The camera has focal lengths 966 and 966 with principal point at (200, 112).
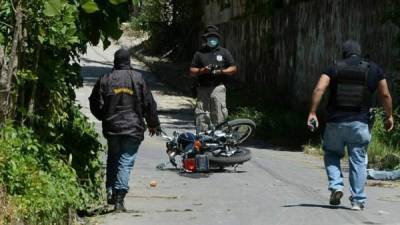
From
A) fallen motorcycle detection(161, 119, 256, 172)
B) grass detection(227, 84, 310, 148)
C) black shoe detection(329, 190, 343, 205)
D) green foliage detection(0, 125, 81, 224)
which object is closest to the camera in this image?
green foliage detection(0, 125, 81, 224)

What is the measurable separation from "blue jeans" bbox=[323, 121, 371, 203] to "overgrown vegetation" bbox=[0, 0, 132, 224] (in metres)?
2.56

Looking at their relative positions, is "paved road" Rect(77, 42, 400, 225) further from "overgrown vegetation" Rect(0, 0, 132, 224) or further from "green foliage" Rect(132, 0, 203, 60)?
"green foliage" Rect(132, 0, 203, 60)

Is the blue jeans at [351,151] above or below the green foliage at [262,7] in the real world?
below

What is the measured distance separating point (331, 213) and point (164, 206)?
186cm

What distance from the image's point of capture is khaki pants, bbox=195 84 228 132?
48.1ft

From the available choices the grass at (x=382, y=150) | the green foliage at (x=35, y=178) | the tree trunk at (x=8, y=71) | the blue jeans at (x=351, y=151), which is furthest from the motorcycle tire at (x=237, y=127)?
the tree trunk at (x=8, y=71)


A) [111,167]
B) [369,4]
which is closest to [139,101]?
[111,167]

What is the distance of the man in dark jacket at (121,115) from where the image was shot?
10.1 meters

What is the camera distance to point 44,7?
8.33 meters

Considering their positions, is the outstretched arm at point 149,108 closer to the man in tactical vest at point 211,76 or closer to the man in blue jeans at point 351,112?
the man in blue jeans at point 351,112

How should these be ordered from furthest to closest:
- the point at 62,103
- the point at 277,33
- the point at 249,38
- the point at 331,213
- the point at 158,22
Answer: the point at 158,22 < the point at 249,38 < the point at 277,33 < the point at 331,213 < the point at 62,103

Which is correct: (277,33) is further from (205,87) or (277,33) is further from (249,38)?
(205,87)

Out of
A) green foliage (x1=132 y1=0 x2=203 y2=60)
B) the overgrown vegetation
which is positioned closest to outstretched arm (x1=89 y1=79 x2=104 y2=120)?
the overgrown vegetation

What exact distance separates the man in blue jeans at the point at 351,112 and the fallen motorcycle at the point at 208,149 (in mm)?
3150
